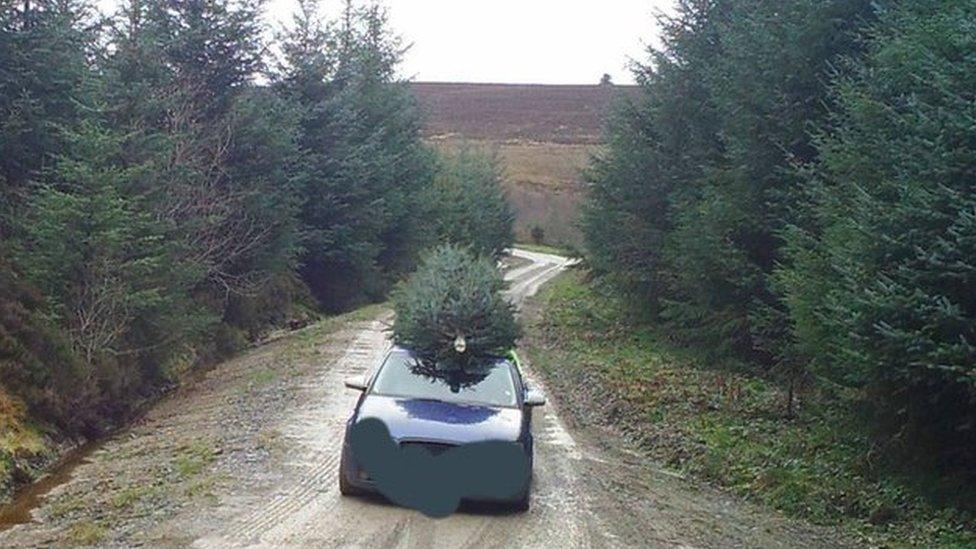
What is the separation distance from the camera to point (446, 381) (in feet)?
38.7

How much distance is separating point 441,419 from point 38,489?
18.8ft

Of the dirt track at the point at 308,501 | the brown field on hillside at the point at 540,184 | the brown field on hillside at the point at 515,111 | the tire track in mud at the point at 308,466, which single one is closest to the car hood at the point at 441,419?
the dirt track at the point at 308,501

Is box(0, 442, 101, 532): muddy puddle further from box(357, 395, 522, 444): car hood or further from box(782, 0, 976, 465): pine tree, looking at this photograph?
box(782, 0, 976, 465): pine tree

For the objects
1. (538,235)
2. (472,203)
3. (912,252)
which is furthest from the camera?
(538,235)

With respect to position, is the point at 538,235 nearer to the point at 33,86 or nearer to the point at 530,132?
the point at 530,132

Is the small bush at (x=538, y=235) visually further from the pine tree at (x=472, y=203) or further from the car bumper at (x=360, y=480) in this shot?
the car bumper at (x=360, y=480)

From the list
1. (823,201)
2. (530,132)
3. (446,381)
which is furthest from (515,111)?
(446,381)

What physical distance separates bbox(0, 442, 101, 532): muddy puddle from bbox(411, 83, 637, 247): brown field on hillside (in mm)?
65609

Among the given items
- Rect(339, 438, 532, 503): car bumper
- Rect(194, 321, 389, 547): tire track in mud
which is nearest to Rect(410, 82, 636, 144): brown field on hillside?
Rect(194, 321, 389, 547): tire track in mud

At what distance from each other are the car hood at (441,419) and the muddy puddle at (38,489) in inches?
160

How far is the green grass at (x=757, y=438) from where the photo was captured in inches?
429

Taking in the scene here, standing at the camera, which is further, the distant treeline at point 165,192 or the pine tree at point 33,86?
the pine tree at point 33,86

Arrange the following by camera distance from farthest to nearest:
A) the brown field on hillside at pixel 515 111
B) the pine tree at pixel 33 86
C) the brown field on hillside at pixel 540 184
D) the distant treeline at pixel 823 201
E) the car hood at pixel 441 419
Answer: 1. the brown field on hillside at pixel 515 111
2. the brown field on hillside at pixel 540 184
3. the pine tree at pixel 33 86
4. the car hood at pixel 441 419
5. the distant treeline at pixel 823 201

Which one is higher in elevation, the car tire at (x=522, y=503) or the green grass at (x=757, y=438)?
the car tire at (x=522, y=503)
